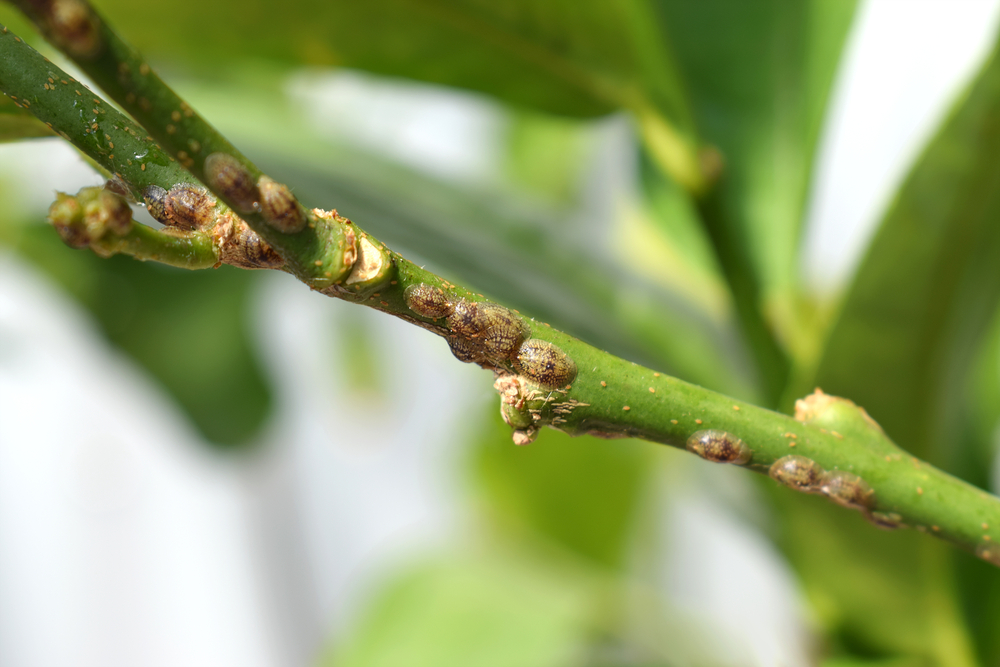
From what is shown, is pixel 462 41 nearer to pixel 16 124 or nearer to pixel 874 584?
pixel 16 124

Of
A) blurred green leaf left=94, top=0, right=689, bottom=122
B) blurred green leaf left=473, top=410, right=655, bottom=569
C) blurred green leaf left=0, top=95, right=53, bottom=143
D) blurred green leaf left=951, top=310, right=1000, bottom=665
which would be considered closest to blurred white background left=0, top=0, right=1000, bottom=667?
blurred green leaf left=473, top=410, right=655, bottom=569

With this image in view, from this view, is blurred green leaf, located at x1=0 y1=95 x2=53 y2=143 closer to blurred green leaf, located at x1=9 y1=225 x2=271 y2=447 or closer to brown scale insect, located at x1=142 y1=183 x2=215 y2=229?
brown scale insect, located at x1=142 y1=183 x2=215 y2=229

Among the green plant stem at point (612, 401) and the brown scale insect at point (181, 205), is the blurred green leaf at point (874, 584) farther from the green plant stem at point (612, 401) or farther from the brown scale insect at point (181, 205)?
the brown scale insect at point (181, 205)

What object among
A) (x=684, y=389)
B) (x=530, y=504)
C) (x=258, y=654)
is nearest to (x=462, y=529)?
(x=530, y=504)

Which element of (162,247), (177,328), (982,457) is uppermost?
(982,457)

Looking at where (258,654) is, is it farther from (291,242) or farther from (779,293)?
(291,242)

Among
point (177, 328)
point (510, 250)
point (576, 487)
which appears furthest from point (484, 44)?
point (576, 487)
